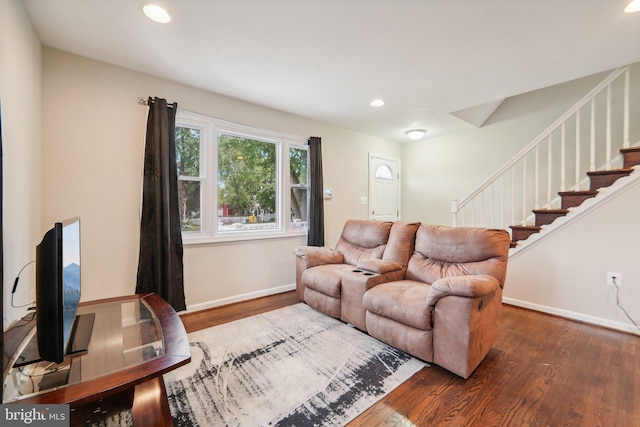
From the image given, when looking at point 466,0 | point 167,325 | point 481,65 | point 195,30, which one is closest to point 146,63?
point 195,30

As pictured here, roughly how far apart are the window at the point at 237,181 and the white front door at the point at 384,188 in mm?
1472

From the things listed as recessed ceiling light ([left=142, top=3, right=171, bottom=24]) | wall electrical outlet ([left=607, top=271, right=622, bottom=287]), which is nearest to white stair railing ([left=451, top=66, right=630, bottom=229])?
wall electrical outlet ([left=607, top=271, right=622, bottom=287])

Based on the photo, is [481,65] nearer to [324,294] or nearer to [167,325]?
[324,294]

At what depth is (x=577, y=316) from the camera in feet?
9.05

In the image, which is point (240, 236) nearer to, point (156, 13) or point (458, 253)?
point (156, 13)

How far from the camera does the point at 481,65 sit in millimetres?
2477

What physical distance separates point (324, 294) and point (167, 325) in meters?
1.61

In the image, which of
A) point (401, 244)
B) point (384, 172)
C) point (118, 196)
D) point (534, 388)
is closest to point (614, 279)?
point (534, 388)

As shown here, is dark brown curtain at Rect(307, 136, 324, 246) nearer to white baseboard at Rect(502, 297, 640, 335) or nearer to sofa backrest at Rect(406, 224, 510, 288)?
sofa backrest at Rect(406, 224, 510, 288)

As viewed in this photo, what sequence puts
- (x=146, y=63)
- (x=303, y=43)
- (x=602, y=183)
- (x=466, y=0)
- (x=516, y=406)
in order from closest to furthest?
1. (x=516, y=406)
2. (x=466, y=0)
3. (x=303, y=43)
4. (x=146, y=63)
5. (x=602, y=183)

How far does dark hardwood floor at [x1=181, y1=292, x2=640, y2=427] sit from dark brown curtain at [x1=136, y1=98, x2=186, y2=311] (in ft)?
6.91

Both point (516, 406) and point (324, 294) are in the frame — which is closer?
point (516, 406)

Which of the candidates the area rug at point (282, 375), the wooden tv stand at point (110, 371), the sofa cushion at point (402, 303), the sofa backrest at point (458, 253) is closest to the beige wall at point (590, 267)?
the sofa backrest at point (458, 253)

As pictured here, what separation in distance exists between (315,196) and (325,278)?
144 cm
